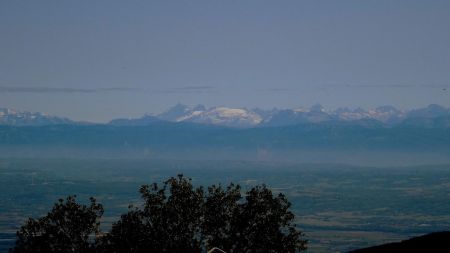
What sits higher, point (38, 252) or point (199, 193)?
point (199, 193)

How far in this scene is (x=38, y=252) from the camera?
6919cm

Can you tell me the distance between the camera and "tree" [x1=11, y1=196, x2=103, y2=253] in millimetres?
69938

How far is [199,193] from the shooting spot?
7500 centimetres

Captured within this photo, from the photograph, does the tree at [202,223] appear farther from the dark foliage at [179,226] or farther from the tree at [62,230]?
the tree at [62,230]

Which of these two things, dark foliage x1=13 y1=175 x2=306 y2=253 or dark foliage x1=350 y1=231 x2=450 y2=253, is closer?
dark foliage x1=13 y1=175 x2=306 y2=253

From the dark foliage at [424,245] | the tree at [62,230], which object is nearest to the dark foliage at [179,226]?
the tree at [62,230]

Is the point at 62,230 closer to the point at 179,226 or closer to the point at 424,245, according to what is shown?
the point at 179,226

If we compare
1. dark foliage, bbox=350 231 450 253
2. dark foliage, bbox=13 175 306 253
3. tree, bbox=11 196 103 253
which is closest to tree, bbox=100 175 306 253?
dark foliage, bbox=13 175 306 253

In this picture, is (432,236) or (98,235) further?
(432,236)

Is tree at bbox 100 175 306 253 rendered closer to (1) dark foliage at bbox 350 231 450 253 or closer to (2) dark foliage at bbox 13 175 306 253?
(2) dark foliage at bbox 13 175 306 253

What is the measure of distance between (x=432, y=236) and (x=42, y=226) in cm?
3900

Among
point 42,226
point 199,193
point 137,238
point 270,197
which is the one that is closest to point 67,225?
point 42,226

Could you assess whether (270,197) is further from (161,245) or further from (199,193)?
(161,245)

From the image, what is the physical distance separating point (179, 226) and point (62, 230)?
11139mm
